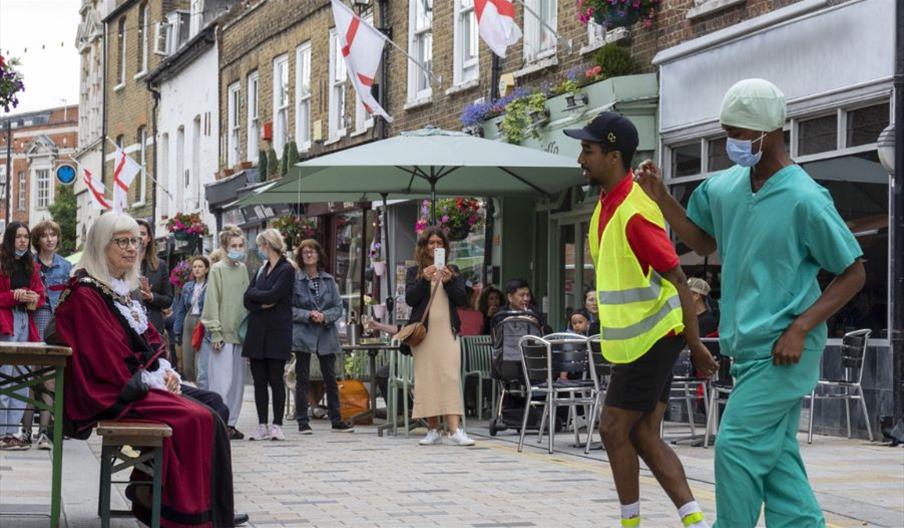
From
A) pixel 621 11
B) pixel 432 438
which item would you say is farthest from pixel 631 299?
pixel 621 11

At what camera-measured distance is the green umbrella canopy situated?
14.3m

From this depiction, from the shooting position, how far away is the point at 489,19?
54.1 feet

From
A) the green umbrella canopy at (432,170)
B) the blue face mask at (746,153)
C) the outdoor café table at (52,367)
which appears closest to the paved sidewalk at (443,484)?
the outdoor café table at (52,367)

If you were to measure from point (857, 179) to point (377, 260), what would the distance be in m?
12.5

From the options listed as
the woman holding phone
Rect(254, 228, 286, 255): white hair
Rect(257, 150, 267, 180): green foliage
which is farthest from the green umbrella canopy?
Rect(257, 150, 267, 180): green foliage

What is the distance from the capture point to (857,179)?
43.7 ft

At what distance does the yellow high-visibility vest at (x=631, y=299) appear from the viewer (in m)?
6.48

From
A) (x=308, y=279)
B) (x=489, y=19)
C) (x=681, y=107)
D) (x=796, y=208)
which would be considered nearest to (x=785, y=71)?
(x=681, y=107)

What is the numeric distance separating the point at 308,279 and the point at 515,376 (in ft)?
7.63

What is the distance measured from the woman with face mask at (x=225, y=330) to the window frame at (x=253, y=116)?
760 inches

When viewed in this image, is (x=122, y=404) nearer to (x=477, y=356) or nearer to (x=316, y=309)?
(x=316, y=309)

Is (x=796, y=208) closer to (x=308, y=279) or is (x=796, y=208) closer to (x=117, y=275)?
(x=117, y=275)

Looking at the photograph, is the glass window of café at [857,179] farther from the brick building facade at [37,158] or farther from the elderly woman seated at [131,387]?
the brick building facade at [37,158]

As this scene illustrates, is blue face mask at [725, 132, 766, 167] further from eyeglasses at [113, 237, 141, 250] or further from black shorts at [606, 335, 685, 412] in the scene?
eyeglasses at [113, 237, 141, 250]
